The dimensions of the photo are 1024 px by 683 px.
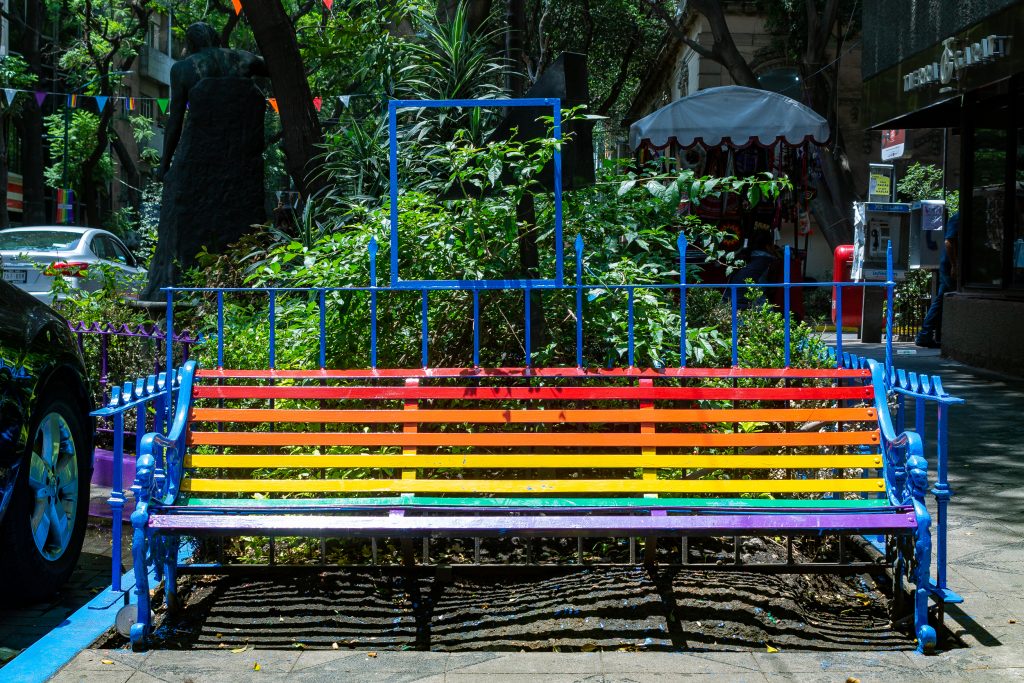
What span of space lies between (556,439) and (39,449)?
7.33ft

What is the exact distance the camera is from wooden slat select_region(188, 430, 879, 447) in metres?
5.01

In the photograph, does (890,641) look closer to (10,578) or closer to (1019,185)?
(10,578)

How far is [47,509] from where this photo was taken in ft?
16.4

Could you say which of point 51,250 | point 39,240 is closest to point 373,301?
point 51,250

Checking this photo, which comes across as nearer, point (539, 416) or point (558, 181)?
point (539, 416)

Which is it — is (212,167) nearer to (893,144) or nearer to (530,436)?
(530,436)

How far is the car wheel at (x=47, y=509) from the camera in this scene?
186 inches

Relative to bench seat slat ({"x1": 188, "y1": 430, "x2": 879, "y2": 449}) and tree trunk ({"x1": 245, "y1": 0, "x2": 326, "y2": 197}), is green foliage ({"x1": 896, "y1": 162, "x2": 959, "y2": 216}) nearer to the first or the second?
tree trunk ({"x1": 245, "y1": 0, "x2": 326, "y2": 197})

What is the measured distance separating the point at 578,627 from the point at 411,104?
8.67ft

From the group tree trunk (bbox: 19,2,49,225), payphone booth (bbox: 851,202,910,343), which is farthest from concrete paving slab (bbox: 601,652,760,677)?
tree trunk (bbox: 19,2,49,225)

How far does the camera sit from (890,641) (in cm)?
449

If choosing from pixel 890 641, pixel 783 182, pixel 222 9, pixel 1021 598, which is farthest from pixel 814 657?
pixel 222 9

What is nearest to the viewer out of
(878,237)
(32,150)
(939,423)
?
(939,423)

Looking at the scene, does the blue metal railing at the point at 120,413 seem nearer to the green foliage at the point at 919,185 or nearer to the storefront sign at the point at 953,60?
the storefront sign at the point at 953,60
